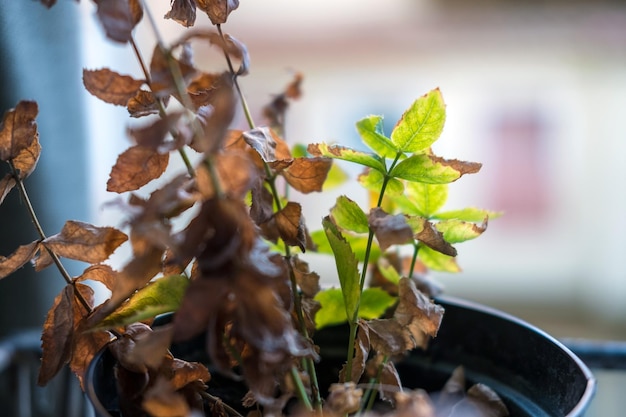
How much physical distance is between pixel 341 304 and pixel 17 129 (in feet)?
0.82

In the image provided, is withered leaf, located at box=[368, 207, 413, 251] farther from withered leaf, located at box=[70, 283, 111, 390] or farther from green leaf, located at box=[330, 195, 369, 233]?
withered leaf, located at box=[70, 283, 111, 390]

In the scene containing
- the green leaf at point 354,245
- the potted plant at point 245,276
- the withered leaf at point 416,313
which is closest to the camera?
A: the potted plant at point 245,276

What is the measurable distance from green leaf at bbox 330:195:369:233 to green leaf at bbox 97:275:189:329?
0.11m

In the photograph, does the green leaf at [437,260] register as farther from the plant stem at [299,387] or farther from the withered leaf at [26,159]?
the withered leaf at [26,159]

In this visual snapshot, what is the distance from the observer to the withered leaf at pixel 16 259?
1.28 feet

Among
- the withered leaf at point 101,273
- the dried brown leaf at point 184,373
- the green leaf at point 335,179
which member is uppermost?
the green leaf at point 335,179

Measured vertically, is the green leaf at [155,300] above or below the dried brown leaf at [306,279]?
above

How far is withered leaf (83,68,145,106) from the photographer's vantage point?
357mm

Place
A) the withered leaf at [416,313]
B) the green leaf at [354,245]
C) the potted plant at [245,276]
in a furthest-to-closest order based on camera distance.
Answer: the green leaf at [354,245] < the withered leaf at [416,313] < the potted plant at [245,276]

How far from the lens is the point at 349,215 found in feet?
1.35

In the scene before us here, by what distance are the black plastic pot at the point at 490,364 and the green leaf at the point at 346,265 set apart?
13cm

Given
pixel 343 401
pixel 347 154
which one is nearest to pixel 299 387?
pixel 343 401

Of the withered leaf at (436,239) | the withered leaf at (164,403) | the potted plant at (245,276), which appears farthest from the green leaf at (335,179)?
the withered leaf at (164,403)

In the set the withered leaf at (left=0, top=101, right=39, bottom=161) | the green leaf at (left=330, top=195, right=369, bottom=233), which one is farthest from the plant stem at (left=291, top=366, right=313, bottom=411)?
the withered leaf at (left=0, top=101, right=39, bottom=161)
